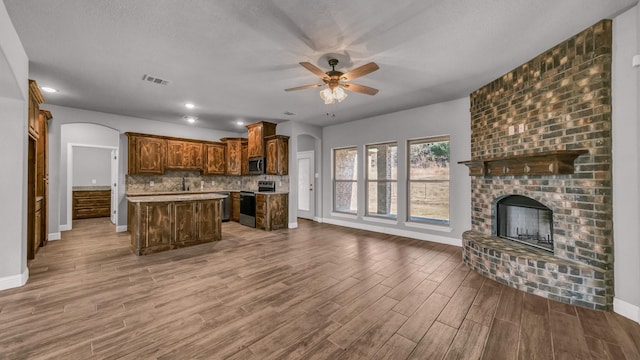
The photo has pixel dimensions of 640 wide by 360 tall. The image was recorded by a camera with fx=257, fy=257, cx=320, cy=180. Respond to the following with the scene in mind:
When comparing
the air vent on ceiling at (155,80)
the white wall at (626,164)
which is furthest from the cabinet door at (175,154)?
the white wall at (626,164)

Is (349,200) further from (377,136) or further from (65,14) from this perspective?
(65,14)

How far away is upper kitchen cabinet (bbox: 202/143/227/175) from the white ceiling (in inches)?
116

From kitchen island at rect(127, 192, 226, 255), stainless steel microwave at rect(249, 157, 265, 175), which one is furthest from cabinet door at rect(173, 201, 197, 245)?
stainless steel microwave at rect(249, 157, 265, 175)

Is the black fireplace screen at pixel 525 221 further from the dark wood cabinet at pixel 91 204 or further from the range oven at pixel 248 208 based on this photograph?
the dark wood cabinet at pixel 91 204

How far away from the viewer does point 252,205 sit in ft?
21.6

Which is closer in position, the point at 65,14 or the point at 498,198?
the point at 65,14

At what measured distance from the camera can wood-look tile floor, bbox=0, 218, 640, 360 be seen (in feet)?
6.15

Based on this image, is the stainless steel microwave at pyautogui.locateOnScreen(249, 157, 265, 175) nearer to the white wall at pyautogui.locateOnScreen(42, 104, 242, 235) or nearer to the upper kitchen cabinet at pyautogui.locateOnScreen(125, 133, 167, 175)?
the white wall at pyautogui.locateOnScreen(42, 104, 242, 235)

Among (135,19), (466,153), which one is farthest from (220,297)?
(466,153)

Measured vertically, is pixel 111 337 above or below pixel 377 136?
below

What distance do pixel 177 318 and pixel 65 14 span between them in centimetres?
284

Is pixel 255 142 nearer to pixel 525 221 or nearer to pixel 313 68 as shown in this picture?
pixel 313 68

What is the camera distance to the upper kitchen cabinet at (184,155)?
6578mm

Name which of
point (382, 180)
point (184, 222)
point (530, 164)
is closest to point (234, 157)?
point (184, 222)
